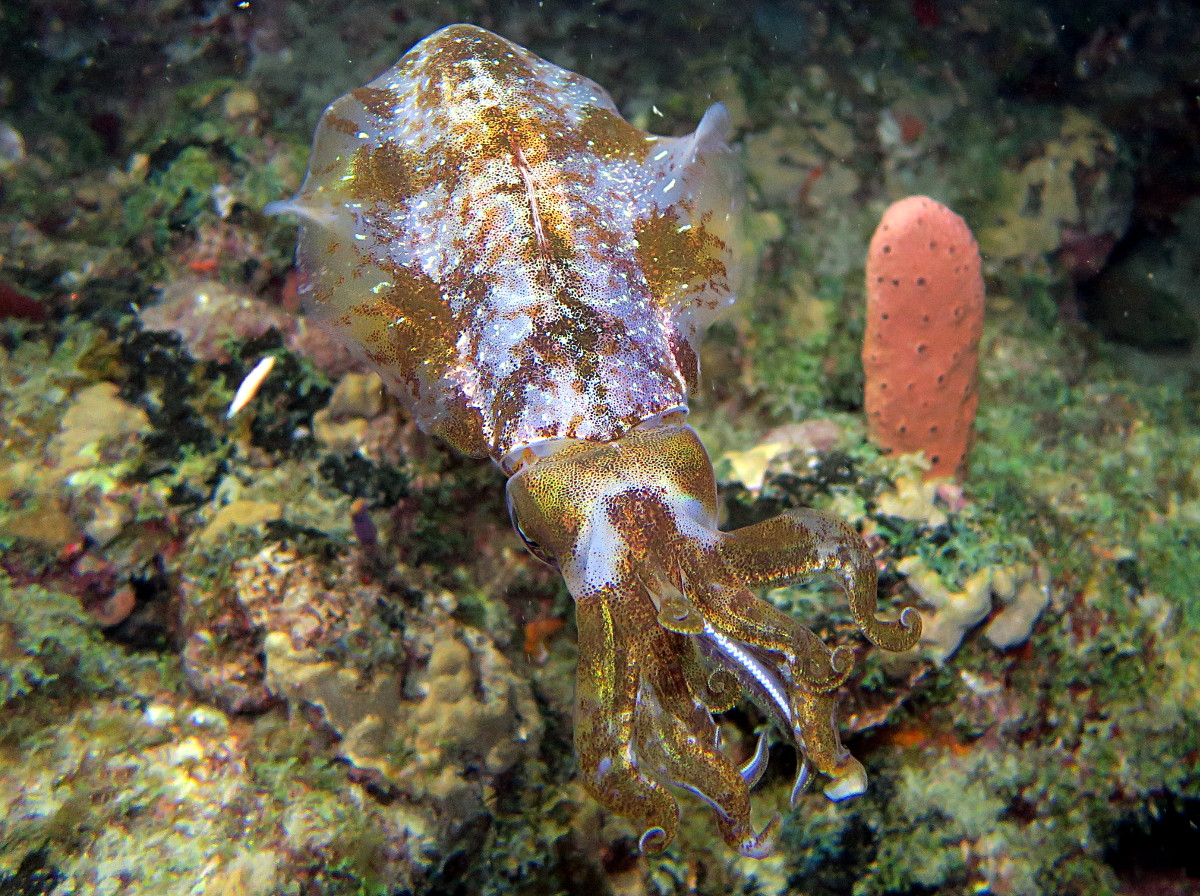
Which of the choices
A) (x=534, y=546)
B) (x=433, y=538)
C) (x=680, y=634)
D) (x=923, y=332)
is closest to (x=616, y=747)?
(x=680, y=634)

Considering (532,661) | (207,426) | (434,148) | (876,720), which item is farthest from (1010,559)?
(207,426)

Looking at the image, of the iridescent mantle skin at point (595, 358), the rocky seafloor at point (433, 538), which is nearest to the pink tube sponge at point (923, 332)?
the rocky seafloor at point (433, 538)

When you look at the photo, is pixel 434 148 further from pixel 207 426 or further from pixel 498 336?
pixel 207 426

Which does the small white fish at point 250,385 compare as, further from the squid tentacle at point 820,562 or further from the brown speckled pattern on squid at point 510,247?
the squid tentacle at point 820,562

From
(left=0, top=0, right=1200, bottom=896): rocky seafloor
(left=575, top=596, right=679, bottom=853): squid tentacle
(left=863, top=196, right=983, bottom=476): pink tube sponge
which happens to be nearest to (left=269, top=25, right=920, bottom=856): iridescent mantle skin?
(left=575, top=596, right=679, bottom=853): squid tentacle

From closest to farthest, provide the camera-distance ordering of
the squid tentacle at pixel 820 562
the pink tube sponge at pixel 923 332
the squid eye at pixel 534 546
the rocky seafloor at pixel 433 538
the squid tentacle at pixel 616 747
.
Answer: the squid tentacle at pixel 616 747
the squid tentacle at pixel 820 562
the squid eye at pixel 534 546
the rocky seafloor at pixel 433 538
the pink tube sponge at pixel 923 332

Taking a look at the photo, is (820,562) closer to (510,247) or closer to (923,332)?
(510,247)
